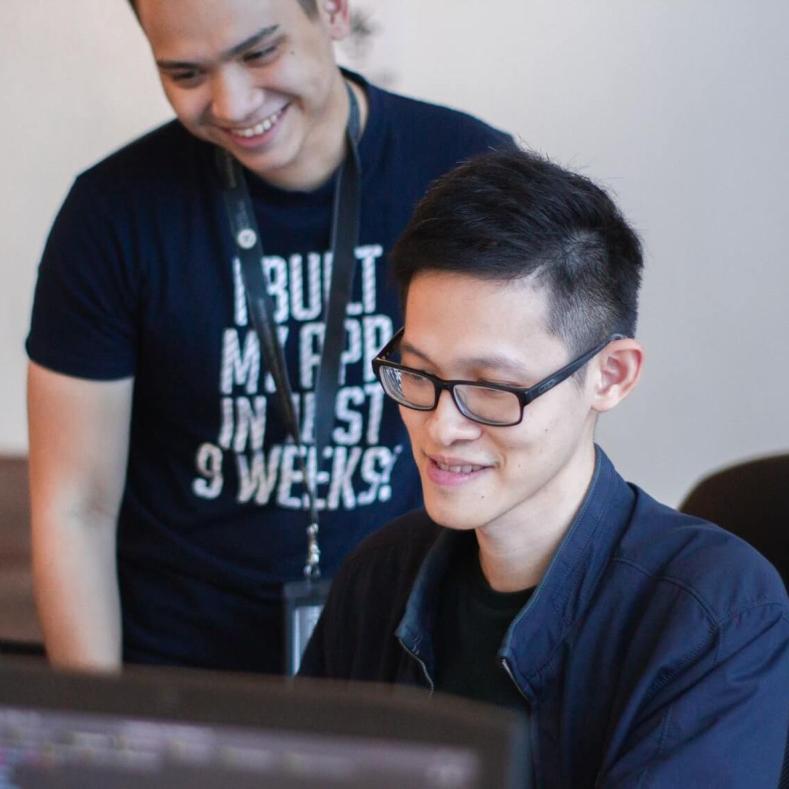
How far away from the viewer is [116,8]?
2957 millimetres

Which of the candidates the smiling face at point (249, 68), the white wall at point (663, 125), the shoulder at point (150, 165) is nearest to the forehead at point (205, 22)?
the smiling face at point (249, 68)

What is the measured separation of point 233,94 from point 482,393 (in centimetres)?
54

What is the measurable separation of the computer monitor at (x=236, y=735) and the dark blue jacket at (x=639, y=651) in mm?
666

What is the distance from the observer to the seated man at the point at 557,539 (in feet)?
3.83

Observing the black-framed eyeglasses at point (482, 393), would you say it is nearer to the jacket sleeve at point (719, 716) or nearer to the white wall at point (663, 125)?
the jacket sleeve at point (719, 716)

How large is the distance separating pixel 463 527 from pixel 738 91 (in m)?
1.77

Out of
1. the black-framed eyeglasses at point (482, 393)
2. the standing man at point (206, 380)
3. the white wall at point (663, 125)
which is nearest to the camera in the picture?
the black-framed eyeglasses at point (482, 393)

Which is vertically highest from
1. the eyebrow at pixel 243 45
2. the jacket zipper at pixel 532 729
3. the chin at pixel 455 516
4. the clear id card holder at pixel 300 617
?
the eyebrow at pixel 243 45

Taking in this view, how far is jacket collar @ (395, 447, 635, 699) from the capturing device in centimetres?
125

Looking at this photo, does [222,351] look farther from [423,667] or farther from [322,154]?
[423,667]

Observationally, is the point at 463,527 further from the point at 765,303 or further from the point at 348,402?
the point at 765,303

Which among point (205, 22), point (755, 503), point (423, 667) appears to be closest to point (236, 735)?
point (423, 667)

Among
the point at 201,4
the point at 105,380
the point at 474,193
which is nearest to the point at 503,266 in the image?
the point at 474,193

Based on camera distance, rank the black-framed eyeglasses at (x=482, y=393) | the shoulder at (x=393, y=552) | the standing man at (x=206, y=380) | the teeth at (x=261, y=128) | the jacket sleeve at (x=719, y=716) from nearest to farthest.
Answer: the jacket sleeve at (x=719, y=716), the black-framed eyeglasses at (x=482, y=393), the shoulder at (x=393, y=552), the teeth at (x=261, y=128), the standing man at (x=206, y=380)
